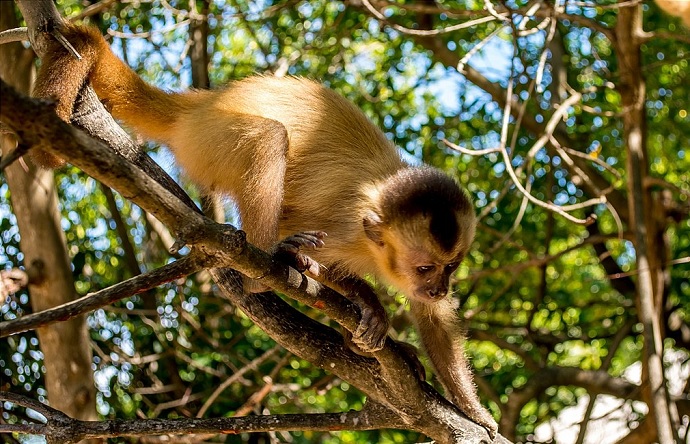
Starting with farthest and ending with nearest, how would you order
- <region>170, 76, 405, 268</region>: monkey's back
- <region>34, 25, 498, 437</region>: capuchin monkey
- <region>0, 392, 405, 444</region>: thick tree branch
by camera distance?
<region>170, 76, 405, 268</region>: monkey's back → <region>34, 25, 498, 437</region>: capuchin monkey → <region>0, 392, 405, 444</region>: thick tree branch

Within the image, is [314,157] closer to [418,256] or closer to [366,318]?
[418,256]

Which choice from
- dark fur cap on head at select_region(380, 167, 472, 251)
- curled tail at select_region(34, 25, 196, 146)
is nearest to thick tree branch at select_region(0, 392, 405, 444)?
dark fur cap on head at select_region(380, 167, 472, 251)

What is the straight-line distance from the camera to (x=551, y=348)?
883cm

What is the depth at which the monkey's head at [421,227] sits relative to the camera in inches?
190

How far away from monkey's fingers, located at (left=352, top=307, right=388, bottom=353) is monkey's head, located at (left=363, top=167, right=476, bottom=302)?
26.2 inches

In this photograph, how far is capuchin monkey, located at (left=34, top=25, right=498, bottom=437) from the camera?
15.5ft

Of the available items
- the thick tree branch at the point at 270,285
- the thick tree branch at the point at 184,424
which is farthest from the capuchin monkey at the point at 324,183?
the thick tree branch at the point at 184,424

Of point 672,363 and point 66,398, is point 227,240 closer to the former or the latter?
point 66,398

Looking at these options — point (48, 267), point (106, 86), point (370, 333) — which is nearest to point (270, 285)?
point (370, 333)

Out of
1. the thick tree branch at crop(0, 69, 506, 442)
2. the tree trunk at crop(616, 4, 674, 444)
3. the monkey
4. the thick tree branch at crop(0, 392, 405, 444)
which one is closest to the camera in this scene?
the thick tree branch at crop(0, 69, 506, 442)

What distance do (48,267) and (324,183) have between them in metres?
2.81

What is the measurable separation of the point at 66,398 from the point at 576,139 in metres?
6.42

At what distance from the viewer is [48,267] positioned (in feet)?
21.4

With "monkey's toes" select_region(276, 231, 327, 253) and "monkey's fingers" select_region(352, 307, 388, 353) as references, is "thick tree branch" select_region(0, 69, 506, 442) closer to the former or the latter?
"monkey's fingers" select_region(352, 307, 388, 353)
